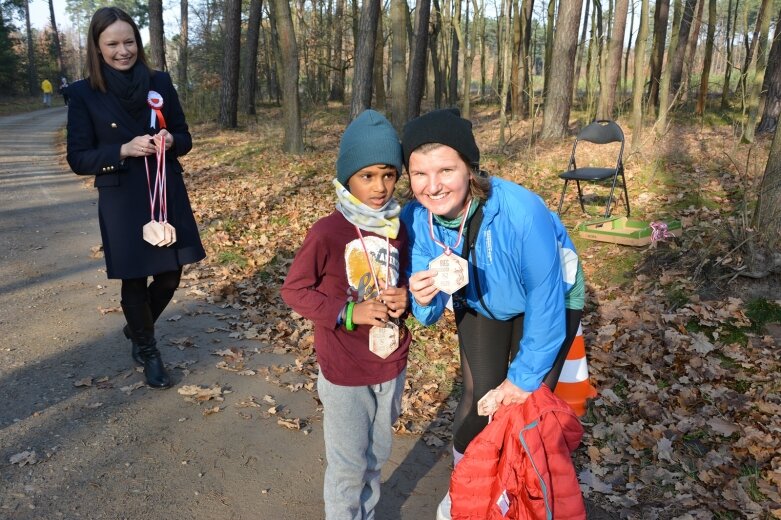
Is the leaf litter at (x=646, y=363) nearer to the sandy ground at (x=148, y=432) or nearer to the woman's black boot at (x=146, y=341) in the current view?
the sandy ground at (x=148, y=432)

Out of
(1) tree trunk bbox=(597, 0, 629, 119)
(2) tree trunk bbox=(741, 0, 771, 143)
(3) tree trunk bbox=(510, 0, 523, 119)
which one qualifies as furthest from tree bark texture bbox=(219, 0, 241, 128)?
(2) tree trunk bbox=(741, 0, 771, 143)

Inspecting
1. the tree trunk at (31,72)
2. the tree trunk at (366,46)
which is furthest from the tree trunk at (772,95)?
the tree trunk at (31,72)

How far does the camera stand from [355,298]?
92.1 inches

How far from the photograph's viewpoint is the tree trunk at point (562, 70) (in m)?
11.9

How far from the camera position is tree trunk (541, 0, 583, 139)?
11914 mm

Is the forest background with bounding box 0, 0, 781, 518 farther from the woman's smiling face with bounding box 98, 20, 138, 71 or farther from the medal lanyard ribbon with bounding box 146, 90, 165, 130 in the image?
the woman's smiling face with bounding box 98, 20, 138, 71

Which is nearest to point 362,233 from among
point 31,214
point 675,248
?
point 675,248

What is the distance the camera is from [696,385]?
13.0ft

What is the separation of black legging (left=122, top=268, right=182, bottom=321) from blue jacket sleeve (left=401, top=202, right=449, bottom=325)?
6.70 ft

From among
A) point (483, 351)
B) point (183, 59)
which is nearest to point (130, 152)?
point (483, 351)

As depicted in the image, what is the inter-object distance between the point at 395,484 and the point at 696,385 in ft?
7.51

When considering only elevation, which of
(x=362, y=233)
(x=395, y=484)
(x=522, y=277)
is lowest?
(x=395, y=484)

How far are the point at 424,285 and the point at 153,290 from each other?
263 centimetres

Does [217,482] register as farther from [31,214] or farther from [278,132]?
[278,132]
